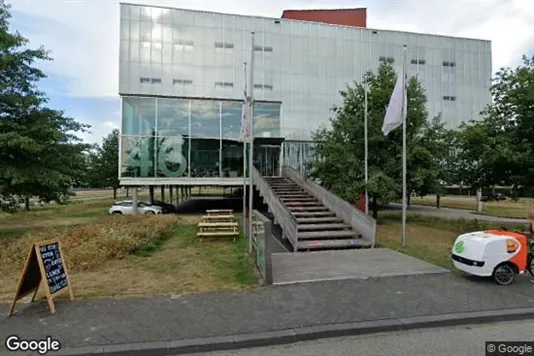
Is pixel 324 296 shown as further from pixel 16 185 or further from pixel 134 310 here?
pixel 16 185

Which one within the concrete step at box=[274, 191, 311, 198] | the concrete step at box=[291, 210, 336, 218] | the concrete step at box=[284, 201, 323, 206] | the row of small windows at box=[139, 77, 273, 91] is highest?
the row of small windows at box=[139, 77, 273, 91]

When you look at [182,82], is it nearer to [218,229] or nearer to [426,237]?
[218,229]

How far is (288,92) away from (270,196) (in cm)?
2464

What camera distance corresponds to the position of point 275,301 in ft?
18.8

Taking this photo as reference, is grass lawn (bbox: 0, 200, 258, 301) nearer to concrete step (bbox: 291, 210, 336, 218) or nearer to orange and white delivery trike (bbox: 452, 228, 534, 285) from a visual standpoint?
concrete step (bbox: 291, 210, 336, 218)

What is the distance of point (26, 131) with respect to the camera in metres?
11.3

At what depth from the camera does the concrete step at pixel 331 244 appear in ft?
33.5

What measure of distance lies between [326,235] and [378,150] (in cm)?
604

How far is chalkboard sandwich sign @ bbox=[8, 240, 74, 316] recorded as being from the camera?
213 inches

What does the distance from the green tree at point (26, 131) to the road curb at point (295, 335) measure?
863 cm

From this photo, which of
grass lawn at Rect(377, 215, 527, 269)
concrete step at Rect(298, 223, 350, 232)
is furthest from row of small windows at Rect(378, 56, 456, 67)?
concrete step at Rect(298, 223, 350, 232)

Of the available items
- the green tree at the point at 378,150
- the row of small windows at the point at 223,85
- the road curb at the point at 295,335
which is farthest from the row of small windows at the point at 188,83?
the road curb at the point at 295,335

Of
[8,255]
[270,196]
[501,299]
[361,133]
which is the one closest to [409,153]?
[361,133]

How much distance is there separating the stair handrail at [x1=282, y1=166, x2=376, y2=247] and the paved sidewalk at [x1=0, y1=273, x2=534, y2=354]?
3862 millimetres
